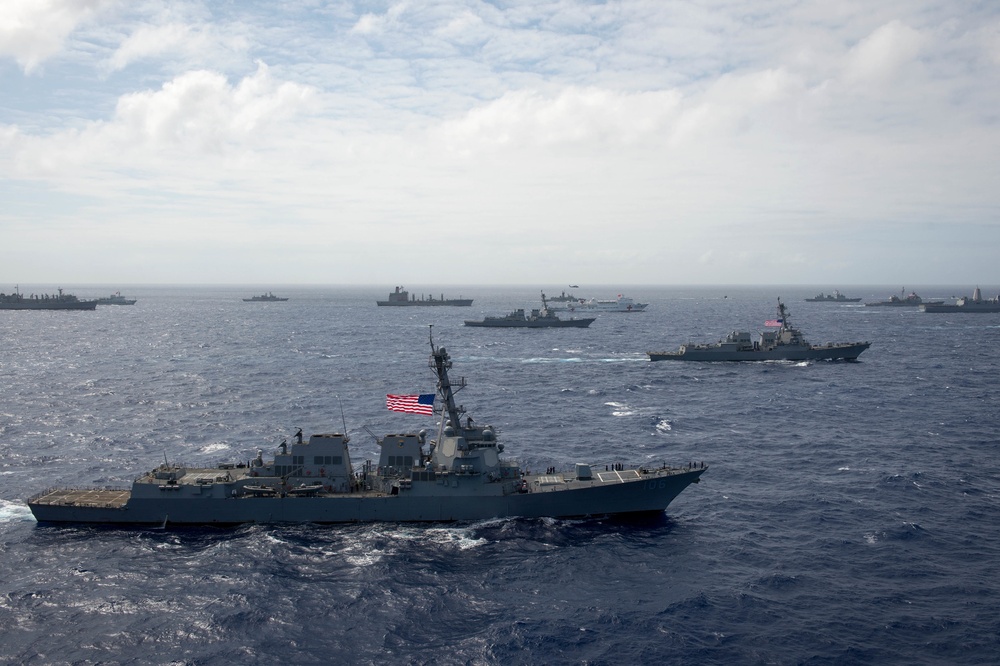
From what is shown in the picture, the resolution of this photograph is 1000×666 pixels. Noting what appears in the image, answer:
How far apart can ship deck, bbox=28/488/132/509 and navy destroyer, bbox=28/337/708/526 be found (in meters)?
0.07

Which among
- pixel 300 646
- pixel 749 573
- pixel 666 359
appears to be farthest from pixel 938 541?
pixel 666 359

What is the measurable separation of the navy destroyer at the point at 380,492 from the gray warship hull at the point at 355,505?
0.07 metres

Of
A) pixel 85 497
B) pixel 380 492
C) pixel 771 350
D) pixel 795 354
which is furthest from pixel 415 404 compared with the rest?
pixel 795 354

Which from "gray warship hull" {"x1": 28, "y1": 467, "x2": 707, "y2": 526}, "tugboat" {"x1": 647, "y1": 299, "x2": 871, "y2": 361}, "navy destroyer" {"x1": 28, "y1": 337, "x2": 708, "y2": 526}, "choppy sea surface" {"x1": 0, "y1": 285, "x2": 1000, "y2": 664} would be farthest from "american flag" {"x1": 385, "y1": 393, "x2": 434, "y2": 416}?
"tugboat" {"x1": 647, "y1": 299, "x2": 871, "y2": 361}

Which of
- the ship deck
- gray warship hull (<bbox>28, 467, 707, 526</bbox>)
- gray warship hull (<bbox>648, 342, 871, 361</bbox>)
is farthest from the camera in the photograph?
gray warship hull (<bbox>648, 342, 871, 361</bbox>)

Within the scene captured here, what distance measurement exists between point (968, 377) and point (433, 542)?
9845cm

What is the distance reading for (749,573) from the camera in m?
39.8

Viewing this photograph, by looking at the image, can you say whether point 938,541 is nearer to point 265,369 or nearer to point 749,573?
point 749,573

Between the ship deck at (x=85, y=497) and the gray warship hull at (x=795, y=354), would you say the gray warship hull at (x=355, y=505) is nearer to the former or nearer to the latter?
the ship deck at (x=85, y=497)

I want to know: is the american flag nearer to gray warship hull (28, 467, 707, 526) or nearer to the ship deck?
gray warship hull (28, 467, 707, 526)

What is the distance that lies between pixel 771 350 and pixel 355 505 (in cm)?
10280

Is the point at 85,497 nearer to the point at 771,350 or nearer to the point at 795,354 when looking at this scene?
the point at 771,350

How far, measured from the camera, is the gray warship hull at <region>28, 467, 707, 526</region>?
47969 millimetres

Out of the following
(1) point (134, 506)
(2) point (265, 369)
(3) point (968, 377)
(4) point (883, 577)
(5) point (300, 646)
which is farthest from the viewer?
(2) point (265, 369)
